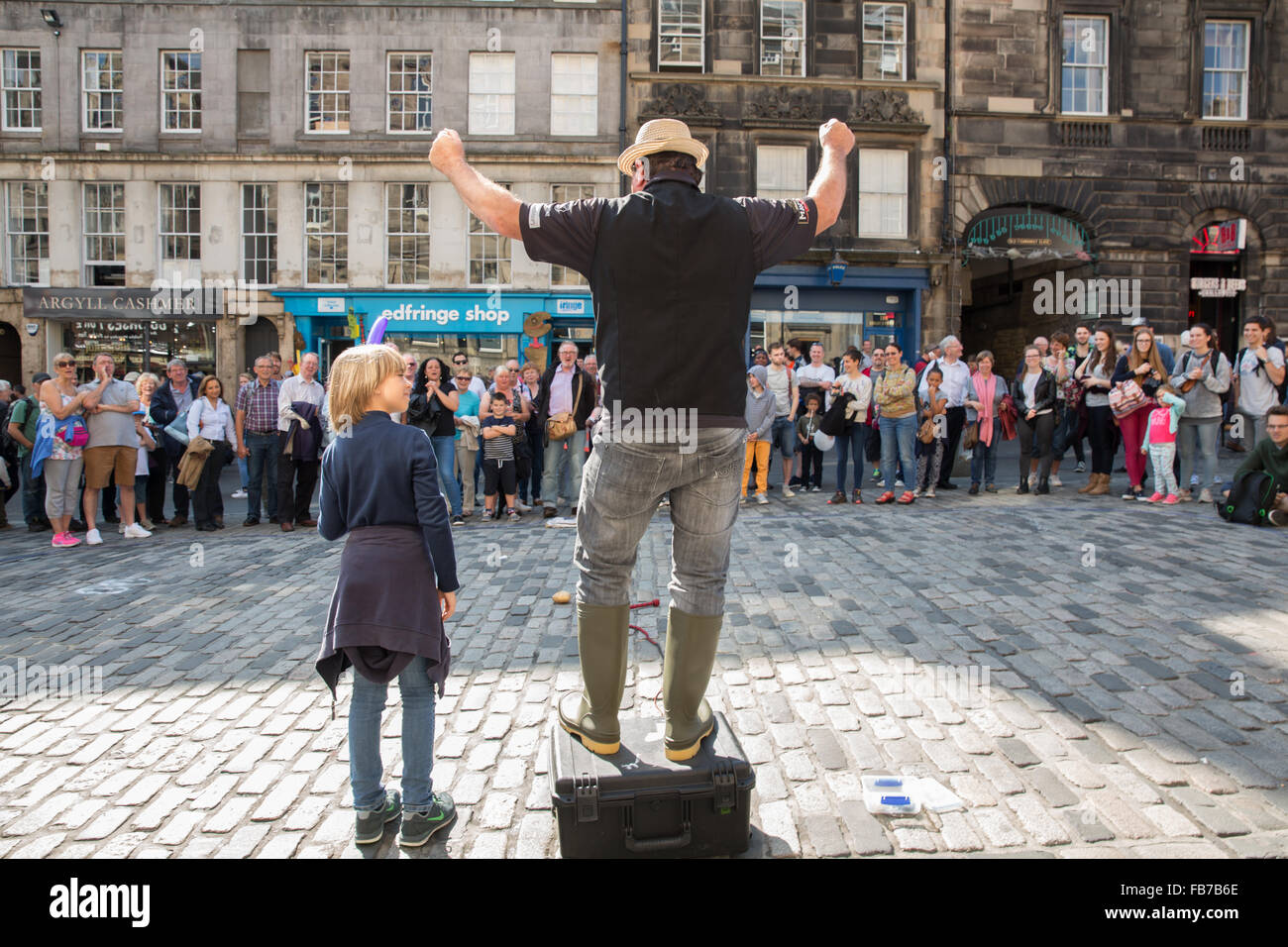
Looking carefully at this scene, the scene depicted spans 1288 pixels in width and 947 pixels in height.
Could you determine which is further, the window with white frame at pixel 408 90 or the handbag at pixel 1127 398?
the window with white frame at pixel 408 90

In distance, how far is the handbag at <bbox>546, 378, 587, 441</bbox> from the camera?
10297mm

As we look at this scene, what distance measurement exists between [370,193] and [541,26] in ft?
20.4

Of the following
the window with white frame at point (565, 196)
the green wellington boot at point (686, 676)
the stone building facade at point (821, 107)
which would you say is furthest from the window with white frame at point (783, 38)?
the green wellington boot at point (686, 676)

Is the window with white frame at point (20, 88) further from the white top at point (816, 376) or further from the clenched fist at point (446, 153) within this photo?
the clenched fist at point (446, 153)

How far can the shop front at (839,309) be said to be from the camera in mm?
21578

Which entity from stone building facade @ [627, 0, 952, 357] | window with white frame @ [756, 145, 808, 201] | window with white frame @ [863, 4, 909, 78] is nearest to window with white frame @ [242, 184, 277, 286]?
stone building facade @ [627, 0, 952, 357]

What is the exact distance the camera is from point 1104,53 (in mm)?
21094

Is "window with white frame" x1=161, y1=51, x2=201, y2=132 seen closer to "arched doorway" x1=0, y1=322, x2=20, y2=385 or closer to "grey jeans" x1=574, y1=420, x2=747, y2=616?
"arched doorway" x1=0, y1=322, x2=20, y2=385

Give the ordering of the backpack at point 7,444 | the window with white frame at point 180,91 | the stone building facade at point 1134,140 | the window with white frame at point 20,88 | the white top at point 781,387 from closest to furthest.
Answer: the backpack at point 7,444 < the white top at point 781,387 < the stone building facade at point 1134,140 < the window with white frame at point 20,88 < the window with white frame at point 180,91

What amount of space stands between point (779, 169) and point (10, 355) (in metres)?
21.3

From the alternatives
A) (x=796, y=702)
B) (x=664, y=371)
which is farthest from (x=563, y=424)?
(x=664, y=371)

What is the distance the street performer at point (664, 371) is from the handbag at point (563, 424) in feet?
→ 24.5
